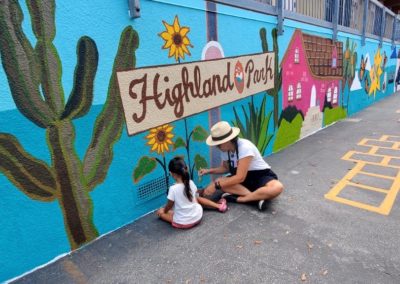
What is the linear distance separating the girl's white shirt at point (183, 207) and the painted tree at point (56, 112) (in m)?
0.79

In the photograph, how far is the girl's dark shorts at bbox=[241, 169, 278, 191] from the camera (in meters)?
3.63

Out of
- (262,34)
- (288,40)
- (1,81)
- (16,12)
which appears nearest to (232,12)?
(262,34)

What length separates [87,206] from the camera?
288cm

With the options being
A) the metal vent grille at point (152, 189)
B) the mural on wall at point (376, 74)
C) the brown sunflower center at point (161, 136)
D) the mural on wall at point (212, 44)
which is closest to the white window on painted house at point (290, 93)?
the mural on wall at point (212, 44)

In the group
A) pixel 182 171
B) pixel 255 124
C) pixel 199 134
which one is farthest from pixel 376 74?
pixel 182 171

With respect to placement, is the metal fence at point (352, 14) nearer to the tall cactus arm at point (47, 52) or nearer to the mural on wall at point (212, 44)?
the mural on wall at point (212, 44)

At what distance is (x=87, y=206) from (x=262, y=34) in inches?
159

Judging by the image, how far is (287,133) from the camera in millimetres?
6203

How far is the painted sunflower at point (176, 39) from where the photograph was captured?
3320 millimetres

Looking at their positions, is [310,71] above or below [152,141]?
above

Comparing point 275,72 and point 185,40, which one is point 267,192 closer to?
point 185,40

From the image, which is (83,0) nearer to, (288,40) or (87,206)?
(87,206)

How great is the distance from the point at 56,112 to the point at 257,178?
8.27 feet

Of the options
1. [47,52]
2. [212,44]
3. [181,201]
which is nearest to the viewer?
[47,52]
